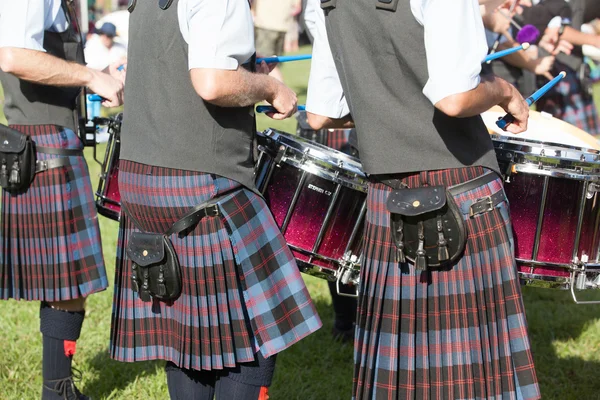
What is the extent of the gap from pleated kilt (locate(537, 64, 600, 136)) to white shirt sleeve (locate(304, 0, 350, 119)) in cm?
373

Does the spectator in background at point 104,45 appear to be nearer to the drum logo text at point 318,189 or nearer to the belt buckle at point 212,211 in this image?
the drum logo text at point 318,189

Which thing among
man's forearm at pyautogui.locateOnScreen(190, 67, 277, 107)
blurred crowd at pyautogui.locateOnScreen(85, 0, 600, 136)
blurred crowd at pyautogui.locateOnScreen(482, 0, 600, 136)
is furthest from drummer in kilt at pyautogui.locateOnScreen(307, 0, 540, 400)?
blurred crowd at pyautogui.locateOnScreen(482, 0, 600, 136)

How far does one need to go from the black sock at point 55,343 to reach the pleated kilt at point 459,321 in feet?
4.52

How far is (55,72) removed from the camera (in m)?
2.90

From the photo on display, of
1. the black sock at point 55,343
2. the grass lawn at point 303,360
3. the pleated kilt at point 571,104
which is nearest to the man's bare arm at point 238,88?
the black sock at point 55,343

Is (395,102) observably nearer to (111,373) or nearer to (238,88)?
(238,88)

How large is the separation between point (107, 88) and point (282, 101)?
766 mm

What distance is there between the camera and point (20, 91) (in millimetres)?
3064

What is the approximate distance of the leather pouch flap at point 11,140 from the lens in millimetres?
3066

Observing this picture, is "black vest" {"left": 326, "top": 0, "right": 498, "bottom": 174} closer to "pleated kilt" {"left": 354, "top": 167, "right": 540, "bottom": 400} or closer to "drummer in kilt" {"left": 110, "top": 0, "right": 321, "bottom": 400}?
"pleated kilt" {"left": 354, "top": 167, "right": 540, "bottom": 400}

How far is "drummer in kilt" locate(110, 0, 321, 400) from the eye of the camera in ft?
7.65

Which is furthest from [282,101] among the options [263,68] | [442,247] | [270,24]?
[270,24]

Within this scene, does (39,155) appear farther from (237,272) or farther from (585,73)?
(585,73)

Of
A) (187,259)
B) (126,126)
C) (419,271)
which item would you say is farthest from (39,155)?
(419,271)
